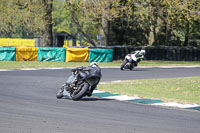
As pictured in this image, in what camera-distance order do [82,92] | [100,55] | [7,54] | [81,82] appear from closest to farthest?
[82,92] < [81,82] < [7,54] < [100,55]

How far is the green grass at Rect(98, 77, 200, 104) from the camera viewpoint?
13062mm

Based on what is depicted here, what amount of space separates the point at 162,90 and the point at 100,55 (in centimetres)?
1885

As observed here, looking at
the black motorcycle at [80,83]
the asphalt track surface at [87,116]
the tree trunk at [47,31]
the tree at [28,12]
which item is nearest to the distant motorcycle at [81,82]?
the black motorcycle at [80,83]

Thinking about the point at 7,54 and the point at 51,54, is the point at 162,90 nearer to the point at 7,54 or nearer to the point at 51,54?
the point at 51,54

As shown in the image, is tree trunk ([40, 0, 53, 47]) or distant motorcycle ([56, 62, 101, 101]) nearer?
distant motorcycle ([56, 62, 101, 101])

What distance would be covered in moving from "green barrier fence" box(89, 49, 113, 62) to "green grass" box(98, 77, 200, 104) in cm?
1628

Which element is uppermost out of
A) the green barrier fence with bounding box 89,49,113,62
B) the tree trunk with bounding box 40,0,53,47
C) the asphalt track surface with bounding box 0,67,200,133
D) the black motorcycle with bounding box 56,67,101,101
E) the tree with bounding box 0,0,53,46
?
the tree with bounding box 0,0,53,46

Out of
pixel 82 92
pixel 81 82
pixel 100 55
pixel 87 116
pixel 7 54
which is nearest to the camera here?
pixel 87 116

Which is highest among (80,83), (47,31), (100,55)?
(47,31)

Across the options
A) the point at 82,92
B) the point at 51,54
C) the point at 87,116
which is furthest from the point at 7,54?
the point at 87,116

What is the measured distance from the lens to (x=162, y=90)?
15047 millimetres

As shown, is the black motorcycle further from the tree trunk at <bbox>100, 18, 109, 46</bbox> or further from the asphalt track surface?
the tree trunk at <bbox>100, 18, 109, 46</bbox>

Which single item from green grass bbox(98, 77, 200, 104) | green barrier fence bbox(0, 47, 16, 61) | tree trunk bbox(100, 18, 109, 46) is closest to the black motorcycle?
green grass bbox(98, 77, 200, 104)

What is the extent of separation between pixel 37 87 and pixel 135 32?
3052cm
